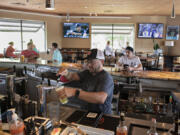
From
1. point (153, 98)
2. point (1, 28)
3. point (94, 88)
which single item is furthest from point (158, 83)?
point (1, 28)

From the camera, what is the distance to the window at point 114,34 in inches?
428

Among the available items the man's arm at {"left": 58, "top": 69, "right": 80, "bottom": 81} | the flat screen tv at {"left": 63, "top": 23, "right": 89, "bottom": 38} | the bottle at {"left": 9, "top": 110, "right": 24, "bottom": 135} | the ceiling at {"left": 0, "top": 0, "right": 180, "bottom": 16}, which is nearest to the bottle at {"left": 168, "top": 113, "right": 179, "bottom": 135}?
the bottle at {"left": 9, "top": 110, "right": 24, "bottom": 135}

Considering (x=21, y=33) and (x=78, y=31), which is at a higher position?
(x=78, y=31)

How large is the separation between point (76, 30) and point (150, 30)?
4215 mm

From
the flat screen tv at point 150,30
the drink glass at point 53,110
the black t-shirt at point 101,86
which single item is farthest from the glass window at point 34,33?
the drink glass at point 53,110

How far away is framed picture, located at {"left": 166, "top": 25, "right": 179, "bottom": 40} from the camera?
1005 cm

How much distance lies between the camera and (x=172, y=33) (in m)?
10.1

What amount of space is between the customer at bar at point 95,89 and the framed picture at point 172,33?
909 centimetres

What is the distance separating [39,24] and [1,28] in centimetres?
223

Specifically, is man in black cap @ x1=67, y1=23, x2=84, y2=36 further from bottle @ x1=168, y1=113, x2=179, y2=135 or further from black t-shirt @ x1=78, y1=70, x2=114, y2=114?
bottle @ x1=168, y1=113, x2=179, y2=135

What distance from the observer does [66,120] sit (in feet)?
5.42

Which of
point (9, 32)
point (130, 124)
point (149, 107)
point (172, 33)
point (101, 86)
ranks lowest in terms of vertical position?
point (149, 107)

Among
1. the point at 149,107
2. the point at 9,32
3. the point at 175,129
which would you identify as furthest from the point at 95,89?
the point at 9,32

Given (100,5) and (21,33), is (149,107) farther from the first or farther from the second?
(21,33)
